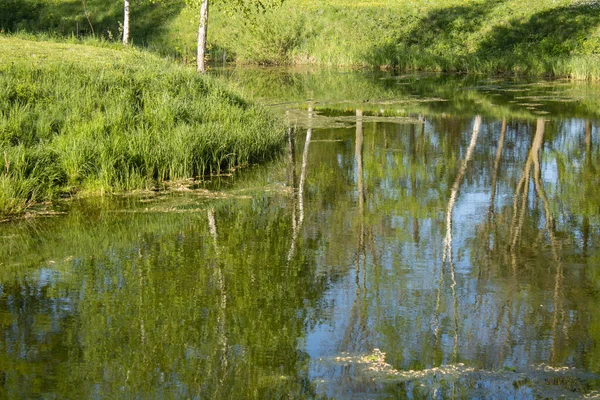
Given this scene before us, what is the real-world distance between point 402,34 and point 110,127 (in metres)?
25.2

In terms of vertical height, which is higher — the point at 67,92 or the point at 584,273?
the point at 67,92

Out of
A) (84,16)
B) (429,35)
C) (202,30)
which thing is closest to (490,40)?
(429,35)

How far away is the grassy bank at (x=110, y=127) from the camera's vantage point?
11773 millimetres

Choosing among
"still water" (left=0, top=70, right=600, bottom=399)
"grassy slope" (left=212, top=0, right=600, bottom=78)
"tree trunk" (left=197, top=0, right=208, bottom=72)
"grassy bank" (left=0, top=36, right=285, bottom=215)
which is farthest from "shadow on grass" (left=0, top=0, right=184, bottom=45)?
"still water" (left=0, top=70, right=600, bottom=399)

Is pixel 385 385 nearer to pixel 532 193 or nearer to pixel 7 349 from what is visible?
pixel 7 349

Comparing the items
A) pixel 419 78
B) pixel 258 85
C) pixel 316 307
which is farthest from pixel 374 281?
pixel 419 78

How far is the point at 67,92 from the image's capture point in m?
14.1

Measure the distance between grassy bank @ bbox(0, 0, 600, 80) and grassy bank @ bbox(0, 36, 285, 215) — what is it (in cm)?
1430

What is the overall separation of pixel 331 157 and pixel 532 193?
4024mm

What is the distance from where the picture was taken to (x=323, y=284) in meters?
8.07

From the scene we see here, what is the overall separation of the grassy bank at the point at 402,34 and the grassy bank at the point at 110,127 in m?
14.3

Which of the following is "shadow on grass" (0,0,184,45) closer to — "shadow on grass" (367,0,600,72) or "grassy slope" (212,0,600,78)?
"grassy slope" (212,0,600,78)

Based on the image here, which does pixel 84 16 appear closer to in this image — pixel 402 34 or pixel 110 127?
pixel 402 34

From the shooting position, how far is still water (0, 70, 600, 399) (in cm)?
600
